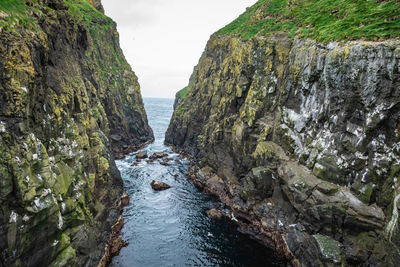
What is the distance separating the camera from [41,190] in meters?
18.6

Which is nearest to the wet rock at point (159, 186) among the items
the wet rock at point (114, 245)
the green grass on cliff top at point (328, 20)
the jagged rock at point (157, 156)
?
the wet rock at point (114, 245)

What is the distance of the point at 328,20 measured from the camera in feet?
121

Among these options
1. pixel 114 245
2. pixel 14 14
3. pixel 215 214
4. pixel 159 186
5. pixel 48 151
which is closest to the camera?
pixel 14 14

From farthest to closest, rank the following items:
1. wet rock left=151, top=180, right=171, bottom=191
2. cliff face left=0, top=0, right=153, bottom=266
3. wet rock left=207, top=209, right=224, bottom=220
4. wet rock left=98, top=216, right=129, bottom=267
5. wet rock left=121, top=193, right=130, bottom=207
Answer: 1. wet rock left=151, top=180, right=171, bottom=191
2. wet rock left=121, top=193, right=130, bottom=207
3. wet rock left=207, top=209, right=224, bottom=220
4. wet rock left=98, top=216, right=129, bottom=267
5. cliff face left=0, top=0, right=153, bottom=266

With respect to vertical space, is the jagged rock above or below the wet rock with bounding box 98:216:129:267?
above

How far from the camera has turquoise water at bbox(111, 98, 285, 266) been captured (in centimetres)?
2761

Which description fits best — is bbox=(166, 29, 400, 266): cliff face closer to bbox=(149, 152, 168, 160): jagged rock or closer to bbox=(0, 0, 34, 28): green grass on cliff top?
bbox=(149, 152, 168, 160): jagged rock

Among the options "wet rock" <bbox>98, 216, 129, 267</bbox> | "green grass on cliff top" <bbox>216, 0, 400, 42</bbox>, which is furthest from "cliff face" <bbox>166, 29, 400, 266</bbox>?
"wet rock" <bbox>98, 216, 129, 267</bbox>

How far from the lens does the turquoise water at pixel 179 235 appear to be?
90.6ft

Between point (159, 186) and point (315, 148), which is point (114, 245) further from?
point (315, 148)

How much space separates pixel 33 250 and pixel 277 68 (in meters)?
41.8

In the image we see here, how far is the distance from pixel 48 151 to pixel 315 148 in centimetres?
3072

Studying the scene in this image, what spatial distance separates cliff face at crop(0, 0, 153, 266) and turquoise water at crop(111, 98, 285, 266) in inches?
161

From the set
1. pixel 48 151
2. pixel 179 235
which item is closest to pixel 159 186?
pixel 179 235
